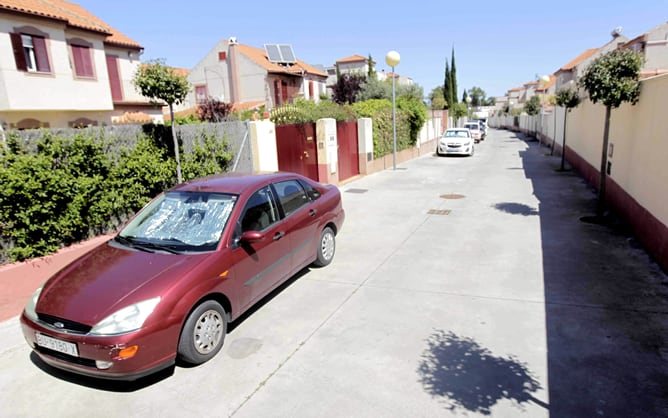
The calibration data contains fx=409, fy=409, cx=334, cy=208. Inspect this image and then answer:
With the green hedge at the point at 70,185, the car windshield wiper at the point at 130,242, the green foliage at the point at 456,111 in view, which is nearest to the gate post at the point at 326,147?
the green hedge at the point at 70,185

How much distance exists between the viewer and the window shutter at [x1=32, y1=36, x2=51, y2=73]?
1612 cm

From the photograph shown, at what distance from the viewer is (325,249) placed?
6449mm

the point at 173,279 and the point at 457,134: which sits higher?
the point at 457,134

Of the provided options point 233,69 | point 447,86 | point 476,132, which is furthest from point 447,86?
point 233,69

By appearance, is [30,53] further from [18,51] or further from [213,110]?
[213,110]

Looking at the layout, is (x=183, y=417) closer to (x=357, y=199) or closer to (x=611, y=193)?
(x=357, y=199)

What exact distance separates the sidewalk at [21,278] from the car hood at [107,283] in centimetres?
165

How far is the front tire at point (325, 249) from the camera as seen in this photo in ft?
20.5

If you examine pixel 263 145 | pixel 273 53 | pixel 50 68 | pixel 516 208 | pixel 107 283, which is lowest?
pixel 516 208

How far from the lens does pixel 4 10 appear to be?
14.8 m

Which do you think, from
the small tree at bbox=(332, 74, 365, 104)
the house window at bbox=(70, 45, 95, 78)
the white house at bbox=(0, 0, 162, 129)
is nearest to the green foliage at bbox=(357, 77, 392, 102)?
the small tree at bbox=(332, 74, 365, 104)

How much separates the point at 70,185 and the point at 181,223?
8.33 feet

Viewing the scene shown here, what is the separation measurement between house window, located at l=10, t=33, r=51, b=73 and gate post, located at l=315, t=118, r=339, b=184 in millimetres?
12004

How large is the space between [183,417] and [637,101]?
29.2 ft
